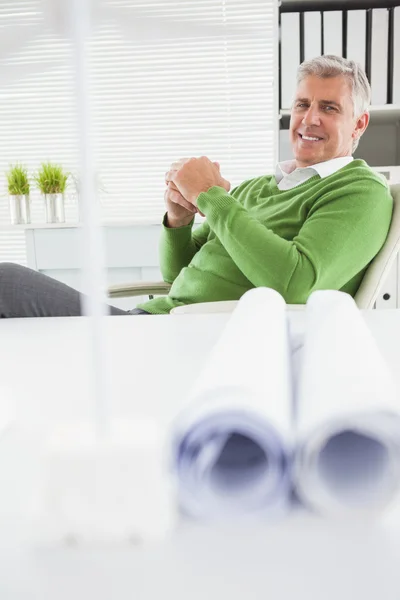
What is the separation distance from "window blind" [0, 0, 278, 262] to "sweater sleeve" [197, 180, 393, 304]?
5.89 ft

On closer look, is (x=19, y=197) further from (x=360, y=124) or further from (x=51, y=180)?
(x=360, y=124)

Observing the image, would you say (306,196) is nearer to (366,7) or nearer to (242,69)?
(366,7)

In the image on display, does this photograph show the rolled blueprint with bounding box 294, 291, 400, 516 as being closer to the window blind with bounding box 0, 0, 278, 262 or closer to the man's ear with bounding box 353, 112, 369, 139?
the man's ear with bounding box 353, 112, 369, 139

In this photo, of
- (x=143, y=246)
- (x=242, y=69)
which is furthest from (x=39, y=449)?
(x=242, y=69)

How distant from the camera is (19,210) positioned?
2838 mm

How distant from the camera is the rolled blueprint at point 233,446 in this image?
0.30 meters

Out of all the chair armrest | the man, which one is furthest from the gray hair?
the chair armrest

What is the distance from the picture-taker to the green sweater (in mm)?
1311

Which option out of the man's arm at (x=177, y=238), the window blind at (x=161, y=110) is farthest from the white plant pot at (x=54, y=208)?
the man's arm at (x=177, y=238)

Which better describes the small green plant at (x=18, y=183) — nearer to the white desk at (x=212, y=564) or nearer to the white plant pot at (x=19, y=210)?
the white plant pot at (x=19, y=210)

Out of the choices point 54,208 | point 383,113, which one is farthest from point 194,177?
point 54,208

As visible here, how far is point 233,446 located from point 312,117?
1.51m

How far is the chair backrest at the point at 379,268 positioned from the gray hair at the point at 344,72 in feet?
1.41

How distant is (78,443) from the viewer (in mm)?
313
